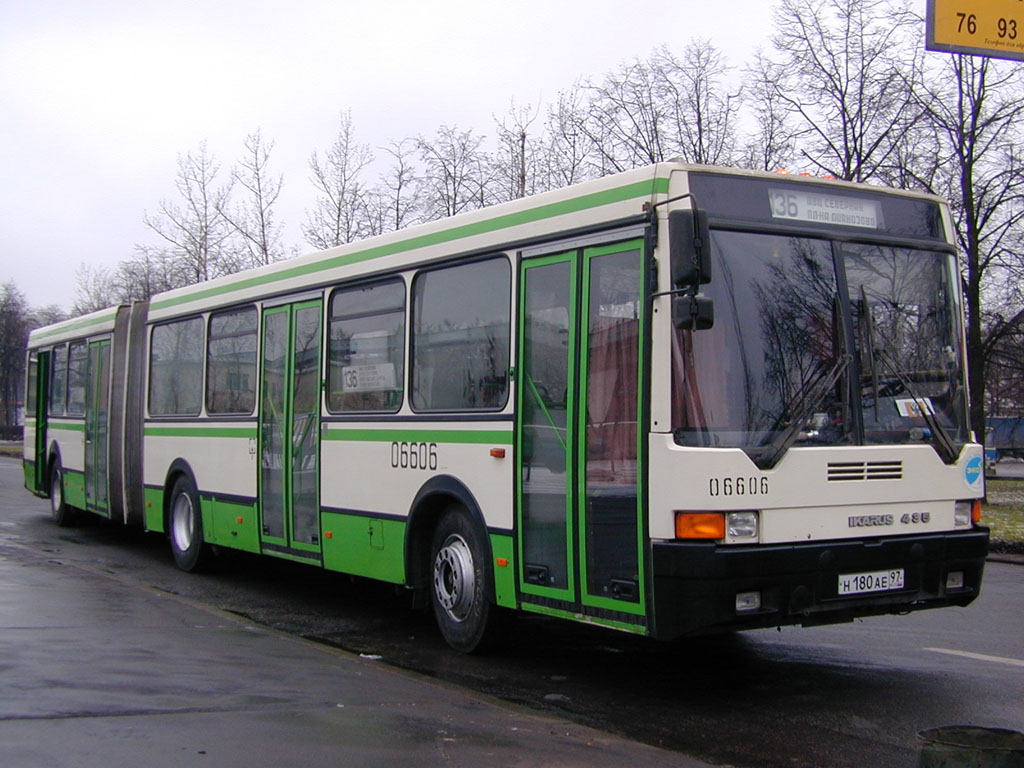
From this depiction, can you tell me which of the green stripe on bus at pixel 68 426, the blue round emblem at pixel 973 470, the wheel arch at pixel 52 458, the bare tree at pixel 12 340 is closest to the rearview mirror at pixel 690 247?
the blue round emblem at pixel 973 470

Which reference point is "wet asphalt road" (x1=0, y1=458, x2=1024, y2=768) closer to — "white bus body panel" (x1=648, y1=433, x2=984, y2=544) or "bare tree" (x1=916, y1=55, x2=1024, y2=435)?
"white bus body panel" (x1=648, y1=433, x2=984, y2=544)

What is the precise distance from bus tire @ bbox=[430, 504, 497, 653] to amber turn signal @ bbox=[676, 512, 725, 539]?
83.7 inches

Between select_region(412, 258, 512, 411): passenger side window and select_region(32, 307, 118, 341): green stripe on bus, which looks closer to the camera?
select_region(412, 258, 512, 411): passenger side window

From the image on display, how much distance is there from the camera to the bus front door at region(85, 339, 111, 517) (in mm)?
16203

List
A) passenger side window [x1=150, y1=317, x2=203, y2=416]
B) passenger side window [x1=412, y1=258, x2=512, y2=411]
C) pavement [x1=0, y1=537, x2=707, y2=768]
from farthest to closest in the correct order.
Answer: passenger side window [x1=150, y1=317, x2=203, y2=416], passenger side window [x1=412, y1=258, x2=512, y2=411], pavement [x1=0, y1=537, x2=707, y2=768]

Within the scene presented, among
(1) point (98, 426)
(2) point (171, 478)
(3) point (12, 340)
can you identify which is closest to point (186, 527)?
(2) point (171, 478)

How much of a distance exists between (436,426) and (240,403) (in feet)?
13.5

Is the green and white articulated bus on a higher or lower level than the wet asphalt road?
higher

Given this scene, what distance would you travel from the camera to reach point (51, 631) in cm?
877

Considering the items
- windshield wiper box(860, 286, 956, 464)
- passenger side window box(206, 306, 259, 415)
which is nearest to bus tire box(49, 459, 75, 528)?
passenger side window box(206, 306, 259, 415)

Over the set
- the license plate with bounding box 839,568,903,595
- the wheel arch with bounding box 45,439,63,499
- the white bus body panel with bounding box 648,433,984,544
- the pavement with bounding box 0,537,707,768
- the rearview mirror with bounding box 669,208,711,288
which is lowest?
the pavement with bounding box 0,537,707,768

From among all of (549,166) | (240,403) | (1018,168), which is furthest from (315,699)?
(549,166)

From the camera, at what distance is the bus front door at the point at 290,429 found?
11.0m

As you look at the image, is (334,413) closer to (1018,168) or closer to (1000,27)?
(1000,27)
